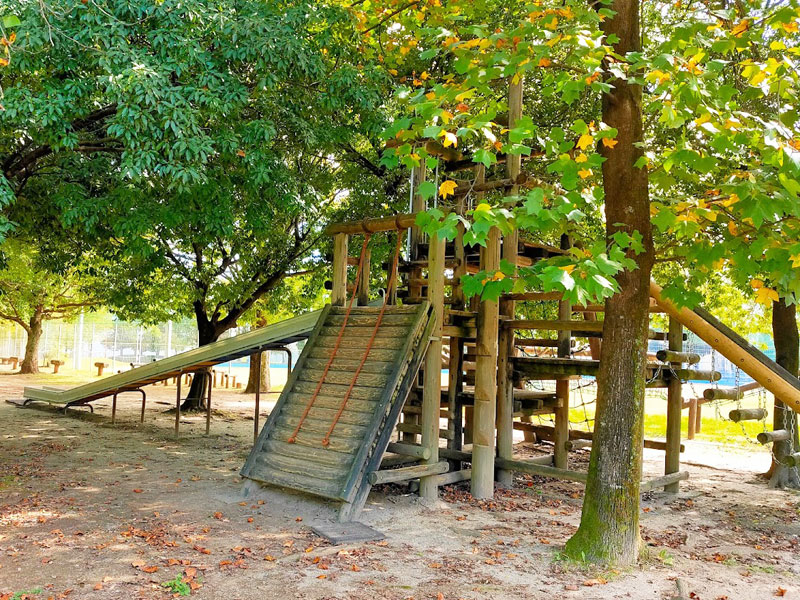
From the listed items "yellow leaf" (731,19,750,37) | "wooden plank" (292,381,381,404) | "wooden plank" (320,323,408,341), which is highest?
"yellow leaf" (731,19,750,37)

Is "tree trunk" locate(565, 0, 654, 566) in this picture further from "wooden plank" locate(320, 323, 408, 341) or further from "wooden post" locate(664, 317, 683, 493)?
"wooden post" locate(664, 317, 683, 493)

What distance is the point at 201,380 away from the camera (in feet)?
52.7

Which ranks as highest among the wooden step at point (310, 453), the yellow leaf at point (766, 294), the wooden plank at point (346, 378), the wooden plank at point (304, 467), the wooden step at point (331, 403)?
the yellow leaf at point (766, 294)

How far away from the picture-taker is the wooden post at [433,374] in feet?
23.6

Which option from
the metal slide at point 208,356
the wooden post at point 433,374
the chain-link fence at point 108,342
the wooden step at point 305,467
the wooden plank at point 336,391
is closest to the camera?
the wooden step at point 305,467

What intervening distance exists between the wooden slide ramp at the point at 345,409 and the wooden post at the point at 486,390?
0.68 meters

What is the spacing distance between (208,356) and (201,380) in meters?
6.17

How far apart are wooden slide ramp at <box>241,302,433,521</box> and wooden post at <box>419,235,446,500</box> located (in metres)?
0.14

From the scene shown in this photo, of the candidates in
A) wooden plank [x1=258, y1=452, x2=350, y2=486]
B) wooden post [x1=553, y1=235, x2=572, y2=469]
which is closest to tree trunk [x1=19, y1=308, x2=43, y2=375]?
wooden plank [x1=258, y1=452, x2=350, y2=486]

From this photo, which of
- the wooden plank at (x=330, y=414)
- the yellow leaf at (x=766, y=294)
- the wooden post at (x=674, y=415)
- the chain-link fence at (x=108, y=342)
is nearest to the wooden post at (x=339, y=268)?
the wooden plank at (x=330, y=414)

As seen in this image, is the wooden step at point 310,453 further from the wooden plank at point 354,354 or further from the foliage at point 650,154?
the foliage at point 650,154

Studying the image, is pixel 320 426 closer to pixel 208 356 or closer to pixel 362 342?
pixel 362 342

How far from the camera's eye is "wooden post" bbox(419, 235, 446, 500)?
721cm

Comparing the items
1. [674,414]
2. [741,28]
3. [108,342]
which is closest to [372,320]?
[674,414]
